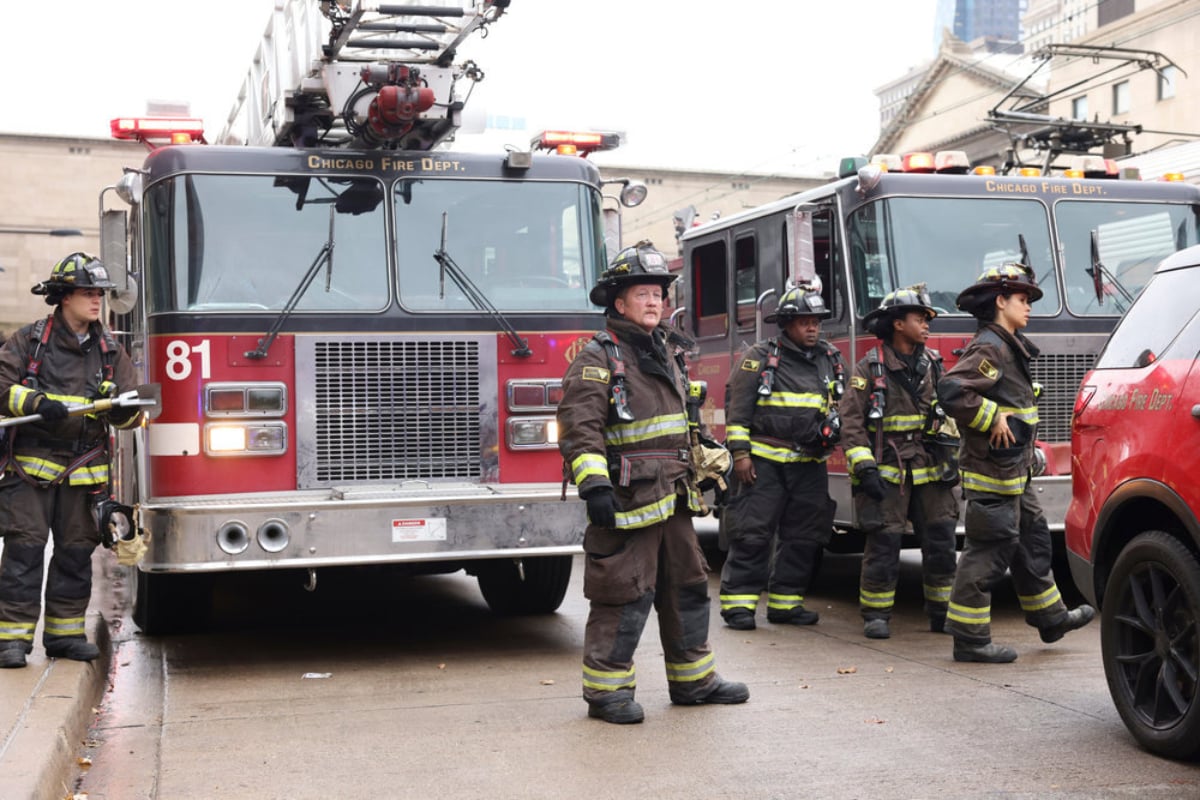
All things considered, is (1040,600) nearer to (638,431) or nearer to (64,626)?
(638,431)

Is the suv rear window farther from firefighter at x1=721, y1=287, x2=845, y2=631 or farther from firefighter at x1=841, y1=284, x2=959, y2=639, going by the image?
firefighter at x1=721, y1=287, x2=845, y2=631

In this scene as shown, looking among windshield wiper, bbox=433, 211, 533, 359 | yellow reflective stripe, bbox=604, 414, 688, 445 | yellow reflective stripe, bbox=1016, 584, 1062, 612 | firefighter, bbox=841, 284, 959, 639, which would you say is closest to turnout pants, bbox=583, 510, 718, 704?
yellow reflective stripe, bbox=604, 414, 688, 445

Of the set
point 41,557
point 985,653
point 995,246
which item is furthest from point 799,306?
point 41,557

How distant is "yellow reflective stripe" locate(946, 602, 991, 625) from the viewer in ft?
24.6

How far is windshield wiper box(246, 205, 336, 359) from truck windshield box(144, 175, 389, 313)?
21 millimetres

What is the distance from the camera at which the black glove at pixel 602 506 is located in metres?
6.14

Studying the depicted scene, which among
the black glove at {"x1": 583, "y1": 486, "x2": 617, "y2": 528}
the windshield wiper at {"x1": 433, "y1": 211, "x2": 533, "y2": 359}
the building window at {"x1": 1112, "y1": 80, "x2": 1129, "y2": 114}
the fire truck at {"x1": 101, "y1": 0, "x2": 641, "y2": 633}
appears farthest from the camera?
the building window at {"x1": 1112, "y1": 80, "x2": 1129, "y2": 114}

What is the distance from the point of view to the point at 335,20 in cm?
763

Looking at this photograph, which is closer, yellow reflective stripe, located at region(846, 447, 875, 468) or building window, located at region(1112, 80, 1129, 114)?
yellow reflective stripe, located at region(846, 447, 875, 468)

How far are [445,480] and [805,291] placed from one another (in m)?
2.46

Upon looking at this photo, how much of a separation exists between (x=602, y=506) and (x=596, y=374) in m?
0.59

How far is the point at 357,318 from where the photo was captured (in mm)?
7887

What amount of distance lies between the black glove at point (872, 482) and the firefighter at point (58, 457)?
392cm

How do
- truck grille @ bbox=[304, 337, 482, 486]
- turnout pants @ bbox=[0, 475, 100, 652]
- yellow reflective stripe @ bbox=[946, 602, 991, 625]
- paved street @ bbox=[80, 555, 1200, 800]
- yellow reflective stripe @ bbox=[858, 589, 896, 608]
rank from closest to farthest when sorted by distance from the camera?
paved street @ bbox=[80, 555, 1200, 800] → turnout pants @ bbox=[0, 475, 100, 652] → yellow reflective stripe @ bbox=[946, 602, 991, 625] → truck grille @ bbox=[304, 337, 482, 486] → yellow reflective stripe @ bbox=[858, 589, 896, 608]
